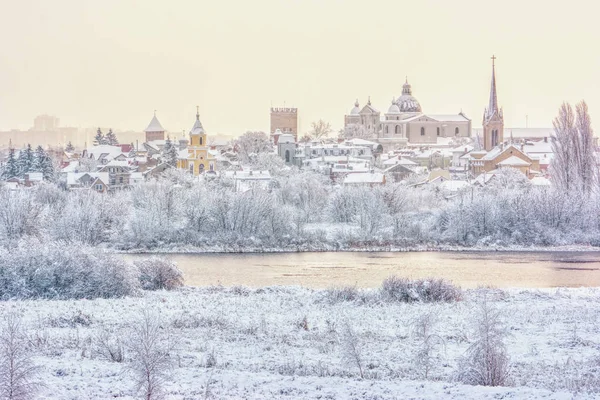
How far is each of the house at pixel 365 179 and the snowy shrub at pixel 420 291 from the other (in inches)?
1216

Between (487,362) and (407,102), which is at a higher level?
(407,102)

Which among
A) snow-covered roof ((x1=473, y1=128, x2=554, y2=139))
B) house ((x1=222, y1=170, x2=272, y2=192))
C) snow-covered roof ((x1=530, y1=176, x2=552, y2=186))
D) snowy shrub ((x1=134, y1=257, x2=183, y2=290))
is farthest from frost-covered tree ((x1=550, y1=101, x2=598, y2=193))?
snow-covered roof ((x1=473, y1=128, x2=554, y2=139))

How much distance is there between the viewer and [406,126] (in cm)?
10400

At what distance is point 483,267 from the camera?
29125 millimetres

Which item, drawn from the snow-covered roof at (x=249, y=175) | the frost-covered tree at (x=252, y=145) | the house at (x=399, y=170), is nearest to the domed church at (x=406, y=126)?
the frost-covered tree at (x=252, y=145)

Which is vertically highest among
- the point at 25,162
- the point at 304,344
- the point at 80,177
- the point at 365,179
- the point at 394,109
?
the point at 394,109

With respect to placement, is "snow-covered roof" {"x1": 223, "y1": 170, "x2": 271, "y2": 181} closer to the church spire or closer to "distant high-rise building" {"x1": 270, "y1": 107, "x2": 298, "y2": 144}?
the church spire

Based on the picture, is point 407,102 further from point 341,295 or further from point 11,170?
point 341,295

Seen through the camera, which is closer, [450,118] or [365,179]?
[365,179]

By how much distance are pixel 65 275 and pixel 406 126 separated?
86.2 meters

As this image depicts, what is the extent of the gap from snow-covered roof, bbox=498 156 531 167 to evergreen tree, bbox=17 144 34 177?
109ft

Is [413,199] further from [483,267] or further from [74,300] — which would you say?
[74,300]

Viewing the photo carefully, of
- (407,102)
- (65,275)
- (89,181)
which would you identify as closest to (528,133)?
(407,102)

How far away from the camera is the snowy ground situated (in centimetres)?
1023
